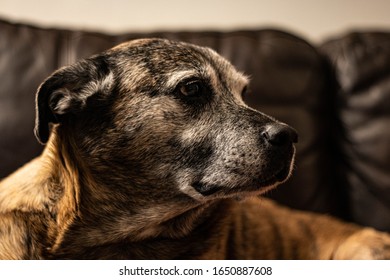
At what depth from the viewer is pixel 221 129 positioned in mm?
1349

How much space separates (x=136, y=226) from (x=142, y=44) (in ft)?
1.73

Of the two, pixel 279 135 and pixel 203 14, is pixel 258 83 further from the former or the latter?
pixel 279 135

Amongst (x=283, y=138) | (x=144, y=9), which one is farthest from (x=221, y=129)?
(x=144, y=9)

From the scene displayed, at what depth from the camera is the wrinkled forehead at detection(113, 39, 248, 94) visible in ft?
4.51

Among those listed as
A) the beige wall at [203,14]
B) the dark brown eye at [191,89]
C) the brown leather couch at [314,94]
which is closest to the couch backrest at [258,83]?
the brown leather couch at [314,94]

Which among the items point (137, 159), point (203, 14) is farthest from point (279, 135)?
point (203, 14)

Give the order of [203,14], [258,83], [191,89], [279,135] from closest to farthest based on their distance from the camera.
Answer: [279,135], [191,89], [258,83], [203,14]

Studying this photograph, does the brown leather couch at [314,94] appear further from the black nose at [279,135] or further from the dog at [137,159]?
the black nose at [279,135]

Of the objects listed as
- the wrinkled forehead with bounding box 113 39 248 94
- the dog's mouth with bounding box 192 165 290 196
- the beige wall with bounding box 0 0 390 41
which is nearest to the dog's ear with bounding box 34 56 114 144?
the wrinkled forehead with bounding box 113 39 248 94

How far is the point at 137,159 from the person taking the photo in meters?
1.37

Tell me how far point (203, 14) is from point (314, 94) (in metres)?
0.62

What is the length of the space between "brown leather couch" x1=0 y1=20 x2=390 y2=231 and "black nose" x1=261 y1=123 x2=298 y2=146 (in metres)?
0.59

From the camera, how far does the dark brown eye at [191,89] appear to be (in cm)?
137

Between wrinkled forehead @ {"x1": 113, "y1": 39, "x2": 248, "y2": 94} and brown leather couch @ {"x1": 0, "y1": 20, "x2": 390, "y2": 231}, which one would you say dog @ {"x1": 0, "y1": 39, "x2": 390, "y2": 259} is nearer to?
wrinkled forehead @ {"x1": 113, "y1": 39, "x2": 248, "y2": 94}
